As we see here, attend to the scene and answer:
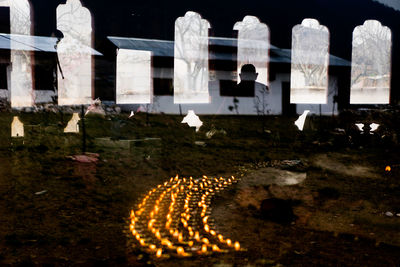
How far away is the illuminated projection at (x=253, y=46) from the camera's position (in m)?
12.2

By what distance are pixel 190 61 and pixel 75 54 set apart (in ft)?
10.9

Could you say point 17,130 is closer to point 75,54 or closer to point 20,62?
point 20,62

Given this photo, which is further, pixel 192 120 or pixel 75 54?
pixel 192 120

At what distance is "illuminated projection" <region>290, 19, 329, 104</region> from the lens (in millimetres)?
12844

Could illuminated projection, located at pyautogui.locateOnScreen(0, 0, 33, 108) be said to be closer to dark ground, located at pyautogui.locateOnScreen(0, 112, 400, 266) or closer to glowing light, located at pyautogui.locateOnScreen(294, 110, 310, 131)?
dark ground, located at pyautogui.locateOnScreen(0, 112, 400, 266)

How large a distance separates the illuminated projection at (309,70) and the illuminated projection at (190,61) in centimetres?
340

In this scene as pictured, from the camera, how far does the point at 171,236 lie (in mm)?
3379

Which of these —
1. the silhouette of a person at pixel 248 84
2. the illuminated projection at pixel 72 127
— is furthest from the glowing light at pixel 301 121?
the illuminated projection at pixel 72 127

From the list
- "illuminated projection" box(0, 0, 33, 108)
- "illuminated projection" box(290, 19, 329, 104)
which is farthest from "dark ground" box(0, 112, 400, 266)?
"illuminated projection" box(290, 19, 329, 104)

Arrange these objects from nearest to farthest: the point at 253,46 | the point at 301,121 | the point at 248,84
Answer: the point at 301,121, the point at 248,84, the point at 253,46

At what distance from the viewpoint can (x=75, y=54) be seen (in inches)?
416

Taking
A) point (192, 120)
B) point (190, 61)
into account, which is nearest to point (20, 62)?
point (190, 61)

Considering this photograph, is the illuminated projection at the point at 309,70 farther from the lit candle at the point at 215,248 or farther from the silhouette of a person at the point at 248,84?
the lit candle at the point at 215,248

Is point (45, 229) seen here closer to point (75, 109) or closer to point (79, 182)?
point (79, 182)
